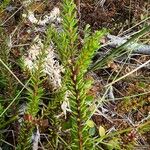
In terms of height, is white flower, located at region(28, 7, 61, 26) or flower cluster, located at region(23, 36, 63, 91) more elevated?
white flower, located at region(28, 7, 61, 26)

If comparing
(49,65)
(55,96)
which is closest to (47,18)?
(49,65)

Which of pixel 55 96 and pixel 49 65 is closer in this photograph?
pixel 55 96

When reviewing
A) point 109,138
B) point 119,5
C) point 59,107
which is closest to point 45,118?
point 59,107

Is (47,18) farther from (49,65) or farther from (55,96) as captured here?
(55,96)

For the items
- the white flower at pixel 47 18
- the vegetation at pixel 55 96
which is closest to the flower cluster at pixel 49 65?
the vegetation at pixel 55 96

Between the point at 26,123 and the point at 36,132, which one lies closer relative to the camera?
the point at 26,123

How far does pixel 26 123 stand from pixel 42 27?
3.51ft

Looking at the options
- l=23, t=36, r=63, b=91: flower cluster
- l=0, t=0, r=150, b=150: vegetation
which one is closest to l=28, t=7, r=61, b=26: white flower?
l=0, t=0, r=150, b=150: vegetation

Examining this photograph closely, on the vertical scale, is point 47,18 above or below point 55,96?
above

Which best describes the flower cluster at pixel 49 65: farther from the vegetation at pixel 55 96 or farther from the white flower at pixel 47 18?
the white flower at pixel 47 18

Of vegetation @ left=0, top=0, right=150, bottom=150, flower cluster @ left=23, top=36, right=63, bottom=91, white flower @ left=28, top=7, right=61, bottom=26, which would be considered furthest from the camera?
white flower @ left=28, top=7, right=61, bottom=26

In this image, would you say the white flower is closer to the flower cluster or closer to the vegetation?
the vegetation

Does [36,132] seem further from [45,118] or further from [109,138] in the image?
[109,138]

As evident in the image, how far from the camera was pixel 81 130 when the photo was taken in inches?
42.2
